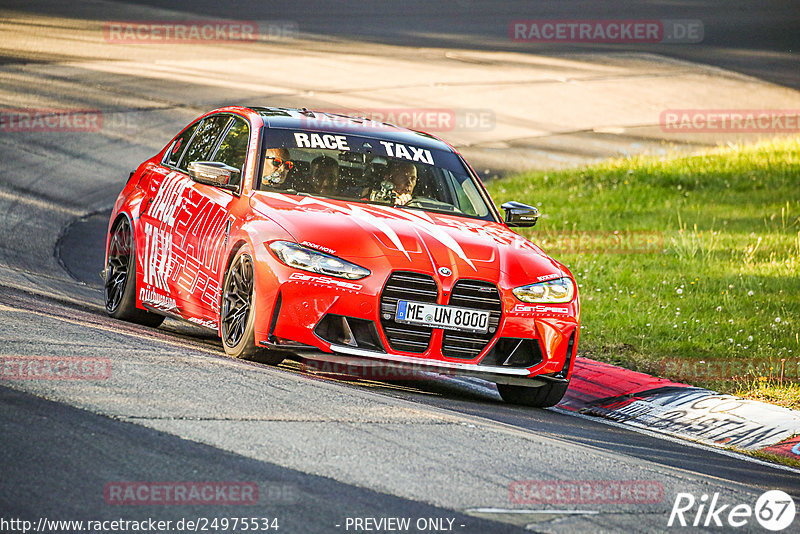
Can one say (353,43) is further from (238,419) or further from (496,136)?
(238,419)

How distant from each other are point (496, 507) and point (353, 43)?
88.7 ft

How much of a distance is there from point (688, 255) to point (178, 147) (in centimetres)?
627

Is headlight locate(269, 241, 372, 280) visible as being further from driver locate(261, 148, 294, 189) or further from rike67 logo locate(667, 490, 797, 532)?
rike67 logo locate(667, 490, 797, 532)

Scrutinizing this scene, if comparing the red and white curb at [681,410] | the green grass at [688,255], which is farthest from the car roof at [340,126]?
the green grass at [688,255]

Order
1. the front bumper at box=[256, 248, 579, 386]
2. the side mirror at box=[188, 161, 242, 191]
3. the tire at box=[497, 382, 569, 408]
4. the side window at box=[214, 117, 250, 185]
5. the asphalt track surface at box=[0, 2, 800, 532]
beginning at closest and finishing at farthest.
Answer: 1. the asphalt track surface at box=[0, 2, 800, 532]
2. the front bumper at box=[256, 248, 579, 386]
3. the tire at box=[497, 382, 569, 408]
4. the side mirror at box=[188, 161, 242, 191]
5. the side window at box=[214, 117, 250, 185]

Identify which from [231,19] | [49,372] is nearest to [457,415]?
[49,372]

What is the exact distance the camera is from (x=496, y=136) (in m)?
23.4

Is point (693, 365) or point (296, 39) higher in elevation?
point (296, 39)

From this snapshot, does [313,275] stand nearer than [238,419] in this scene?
No

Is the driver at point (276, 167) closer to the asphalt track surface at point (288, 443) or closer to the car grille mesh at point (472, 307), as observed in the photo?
the asphalt track surface at point (288, 443)

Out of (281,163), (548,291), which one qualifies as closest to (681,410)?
(548,291)

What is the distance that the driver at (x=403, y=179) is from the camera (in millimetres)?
9336

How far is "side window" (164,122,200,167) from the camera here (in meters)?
10.3

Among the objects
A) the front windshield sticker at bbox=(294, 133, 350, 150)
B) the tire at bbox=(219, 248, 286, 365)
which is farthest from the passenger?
the tire at bbox=(219, 248, 286, 365)
